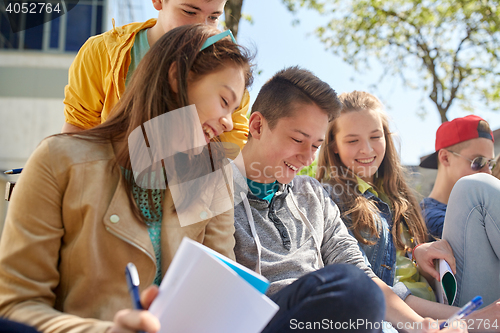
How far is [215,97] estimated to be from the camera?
153cm

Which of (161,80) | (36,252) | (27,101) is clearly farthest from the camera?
(27,101)

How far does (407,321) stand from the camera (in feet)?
6.09

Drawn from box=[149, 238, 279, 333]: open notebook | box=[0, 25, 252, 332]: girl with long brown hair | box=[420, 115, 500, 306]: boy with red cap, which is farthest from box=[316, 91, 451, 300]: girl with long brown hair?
box=[149, 238, 279, 333]: open notebook

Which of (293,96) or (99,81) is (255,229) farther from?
(99,81)

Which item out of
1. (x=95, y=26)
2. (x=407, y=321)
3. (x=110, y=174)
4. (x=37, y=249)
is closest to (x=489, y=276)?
(x=407, y=321)

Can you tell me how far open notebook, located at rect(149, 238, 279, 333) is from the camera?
0.93 metres

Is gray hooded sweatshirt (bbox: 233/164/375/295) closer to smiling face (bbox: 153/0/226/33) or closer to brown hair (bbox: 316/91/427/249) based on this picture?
brown hair (bbox: 316/91/427/249)

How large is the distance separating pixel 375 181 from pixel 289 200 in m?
1.09

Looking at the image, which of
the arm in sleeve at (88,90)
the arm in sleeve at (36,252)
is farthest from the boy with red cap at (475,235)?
the arm in sleeve at (88,90)

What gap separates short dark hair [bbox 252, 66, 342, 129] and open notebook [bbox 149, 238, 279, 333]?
141 cm

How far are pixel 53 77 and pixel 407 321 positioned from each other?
10779mm

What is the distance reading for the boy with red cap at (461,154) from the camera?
10.3ft

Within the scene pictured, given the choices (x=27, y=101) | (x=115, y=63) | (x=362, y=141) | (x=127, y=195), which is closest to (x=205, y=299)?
(x=127, y=195)

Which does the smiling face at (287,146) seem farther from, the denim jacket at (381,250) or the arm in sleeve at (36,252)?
the arm in sleeve at (36,252)
